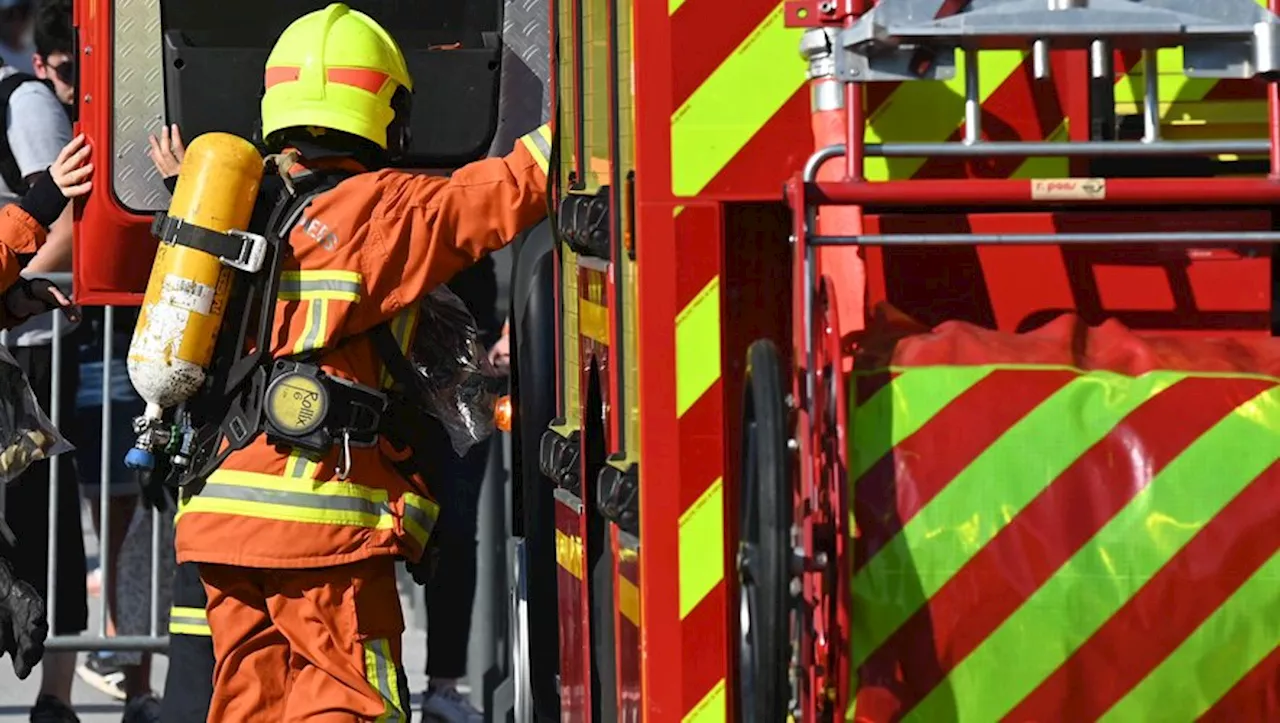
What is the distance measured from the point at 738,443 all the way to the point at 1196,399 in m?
0.66

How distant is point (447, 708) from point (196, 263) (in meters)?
2.34

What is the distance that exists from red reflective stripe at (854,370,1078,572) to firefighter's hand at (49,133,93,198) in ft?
9.00

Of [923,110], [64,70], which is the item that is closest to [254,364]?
[923,110]

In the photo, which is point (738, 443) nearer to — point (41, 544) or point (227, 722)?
point (227, 722)

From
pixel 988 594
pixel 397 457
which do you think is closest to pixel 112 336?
pixel 397 457

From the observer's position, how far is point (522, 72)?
534cm

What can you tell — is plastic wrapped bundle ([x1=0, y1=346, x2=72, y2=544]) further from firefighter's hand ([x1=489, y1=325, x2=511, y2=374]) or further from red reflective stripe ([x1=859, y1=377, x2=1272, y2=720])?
red reflective stripe ([x1=859, y1=377, x2=1272, y2=720])

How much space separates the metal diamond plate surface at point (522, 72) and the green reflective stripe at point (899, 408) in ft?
8.54

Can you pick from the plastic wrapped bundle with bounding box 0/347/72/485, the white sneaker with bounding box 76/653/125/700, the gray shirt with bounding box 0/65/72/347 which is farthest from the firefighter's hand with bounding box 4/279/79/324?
the white sneaker with bounding box 76/653/125/700

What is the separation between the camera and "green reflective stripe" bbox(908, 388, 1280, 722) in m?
2.78

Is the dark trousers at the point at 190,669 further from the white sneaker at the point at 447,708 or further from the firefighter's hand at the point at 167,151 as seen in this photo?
the white sneaker at the point at 447,708

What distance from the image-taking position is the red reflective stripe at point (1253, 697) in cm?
281

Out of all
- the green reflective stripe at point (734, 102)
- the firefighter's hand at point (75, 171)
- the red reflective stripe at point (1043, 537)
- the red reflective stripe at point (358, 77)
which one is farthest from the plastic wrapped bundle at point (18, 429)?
the red reflective stripe at point (1043, 537)

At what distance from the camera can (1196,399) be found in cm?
283
